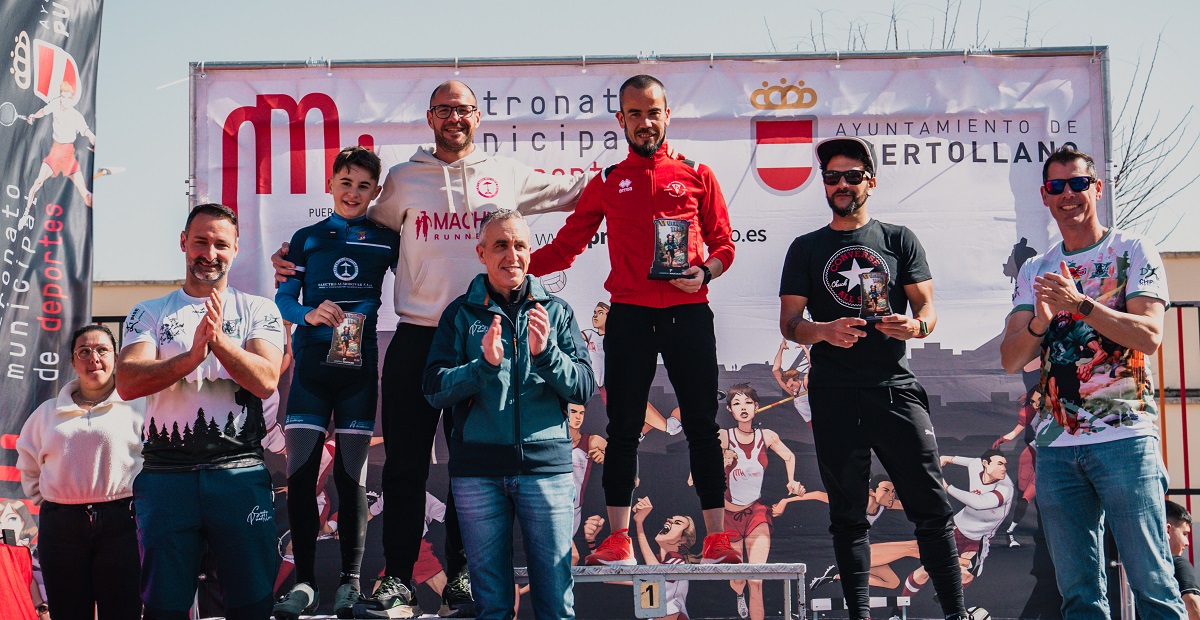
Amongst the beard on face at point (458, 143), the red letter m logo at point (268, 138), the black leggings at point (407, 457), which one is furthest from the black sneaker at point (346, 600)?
the red letter m logo at point (268, 138)

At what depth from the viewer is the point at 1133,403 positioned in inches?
131

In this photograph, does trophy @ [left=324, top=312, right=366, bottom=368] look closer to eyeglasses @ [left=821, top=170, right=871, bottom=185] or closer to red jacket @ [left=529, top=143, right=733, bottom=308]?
red jacket @ [left=529, top=143, right=733, bottom=308]

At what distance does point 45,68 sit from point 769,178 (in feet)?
11.8

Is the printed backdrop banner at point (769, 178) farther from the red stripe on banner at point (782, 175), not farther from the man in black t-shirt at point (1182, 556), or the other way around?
the man in black t-shirt at point (1182, 556)

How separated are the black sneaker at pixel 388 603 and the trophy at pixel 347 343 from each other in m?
0.84

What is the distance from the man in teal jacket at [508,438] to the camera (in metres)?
3.40

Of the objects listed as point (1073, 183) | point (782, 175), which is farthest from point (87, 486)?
point (1073, 183)

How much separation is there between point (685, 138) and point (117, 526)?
3315 mm

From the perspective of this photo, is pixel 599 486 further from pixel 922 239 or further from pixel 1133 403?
pixel 1133 403

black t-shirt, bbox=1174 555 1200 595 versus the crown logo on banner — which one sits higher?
the crown logo on banner

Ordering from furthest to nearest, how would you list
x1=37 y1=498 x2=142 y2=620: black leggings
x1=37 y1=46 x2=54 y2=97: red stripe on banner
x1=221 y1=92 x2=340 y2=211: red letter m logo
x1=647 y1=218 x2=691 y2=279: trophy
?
x1=221 y1=92 x2=340 y2=211: red letter m logo < x1=37 y1=46 x2=54 y2=97: red stripe on banner < x1=37 y1=498 x2=142 y2=620: black leggings < x1=647 y1=218 x2=691 y2=279: trophy

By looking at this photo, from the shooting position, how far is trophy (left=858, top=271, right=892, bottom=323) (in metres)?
3.58

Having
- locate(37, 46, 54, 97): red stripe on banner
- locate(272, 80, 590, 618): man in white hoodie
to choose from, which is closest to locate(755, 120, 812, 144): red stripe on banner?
locate(272, 80, 590, 618): man in white hoodie

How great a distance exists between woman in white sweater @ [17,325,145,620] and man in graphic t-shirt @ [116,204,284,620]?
140cm
